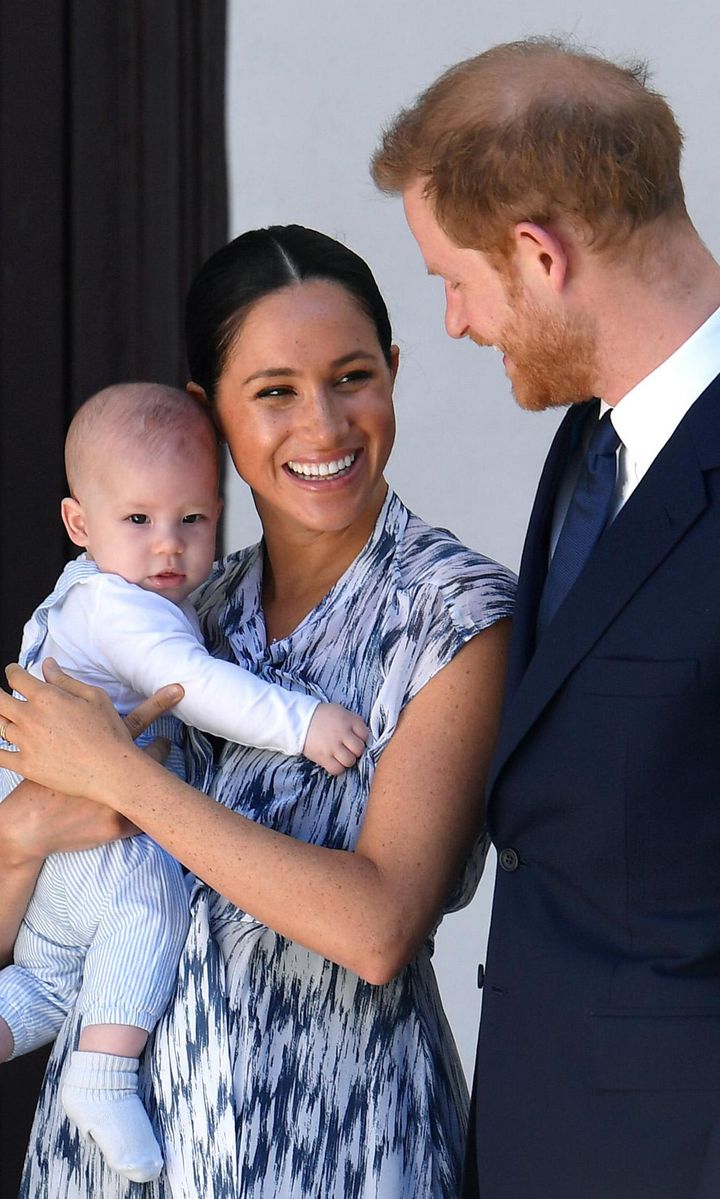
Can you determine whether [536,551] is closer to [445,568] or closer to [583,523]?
[583,523]

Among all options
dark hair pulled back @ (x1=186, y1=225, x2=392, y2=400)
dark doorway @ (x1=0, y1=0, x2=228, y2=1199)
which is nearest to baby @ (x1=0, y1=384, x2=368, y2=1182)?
dark hair pulled back @ (x1=186, y1=225, x2=392, y2=400)

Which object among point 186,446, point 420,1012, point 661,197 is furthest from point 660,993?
point 186,446

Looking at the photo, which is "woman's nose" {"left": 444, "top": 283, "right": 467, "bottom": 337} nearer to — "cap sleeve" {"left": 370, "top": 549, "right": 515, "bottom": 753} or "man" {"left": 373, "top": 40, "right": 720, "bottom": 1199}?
"man" {"left": 373, "top": 40, "right": 720, "bottom": 1199}

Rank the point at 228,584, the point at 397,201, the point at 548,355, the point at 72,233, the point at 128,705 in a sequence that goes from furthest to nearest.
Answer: the point at 397,201 → the point at 72,233 → the point at 228,584 → the point at 128,705 → the point at 548,355

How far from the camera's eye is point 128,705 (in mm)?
2281

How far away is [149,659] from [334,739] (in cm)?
29

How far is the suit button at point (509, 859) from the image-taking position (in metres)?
1.78

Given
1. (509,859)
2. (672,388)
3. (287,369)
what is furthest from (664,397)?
(287,369)

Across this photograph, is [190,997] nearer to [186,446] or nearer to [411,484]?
[186,446]

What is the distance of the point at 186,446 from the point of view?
227 cm

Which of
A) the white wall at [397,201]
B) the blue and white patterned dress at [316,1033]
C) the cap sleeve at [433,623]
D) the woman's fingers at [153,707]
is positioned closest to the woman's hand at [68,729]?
the woman's fingers at [153,707]

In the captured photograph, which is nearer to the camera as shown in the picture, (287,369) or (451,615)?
(451,615)

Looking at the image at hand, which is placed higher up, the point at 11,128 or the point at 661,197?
the point at 11,128

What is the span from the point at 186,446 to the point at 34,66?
1322 millimetres
